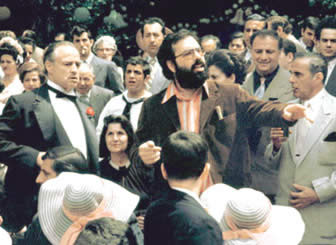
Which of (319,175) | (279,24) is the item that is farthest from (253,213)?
A: (279,24)

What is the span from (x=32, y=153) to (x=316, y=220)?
2.08 meters

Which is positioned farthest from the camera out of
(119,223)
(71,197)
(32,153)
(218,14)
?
(218,14)

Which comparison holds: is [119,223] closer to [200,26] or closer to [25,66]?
[25,66]

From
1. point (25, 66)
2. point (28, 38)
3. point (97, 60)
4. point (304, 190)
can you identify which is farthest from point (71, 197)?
point (28, 38)

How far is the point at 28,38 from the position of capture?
973cm

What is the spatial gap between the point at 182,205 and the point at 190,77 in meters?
1.66

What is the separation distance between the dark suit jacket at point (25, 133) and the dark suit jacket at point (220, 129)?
74 cm

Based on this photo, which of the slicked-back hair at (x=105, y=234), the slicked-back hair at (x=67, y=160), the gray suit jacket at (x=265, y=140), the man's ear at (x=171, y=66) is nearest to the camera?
the slicked-back hair at (x=105, y=234)

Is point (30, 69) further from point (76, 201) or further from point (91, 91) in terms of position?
point (76, 201)

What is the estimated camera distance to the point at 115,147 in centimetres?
596

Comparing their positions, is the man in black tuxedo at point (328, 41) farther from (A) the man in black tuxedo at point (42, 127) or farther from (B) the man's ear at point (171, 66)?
(A) the man in black tuxedo at point (42, 127)

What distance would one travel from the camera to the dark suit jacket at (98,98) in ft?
24.5

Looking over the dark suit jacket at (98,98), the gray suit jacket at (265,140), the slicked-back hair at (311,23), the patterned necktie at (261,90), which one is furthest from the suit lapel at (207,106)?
the slicked-back hair at (311,23)

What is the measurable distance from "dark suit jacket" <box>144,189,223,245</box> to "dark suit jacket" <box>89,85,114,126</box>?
3.95 metres
